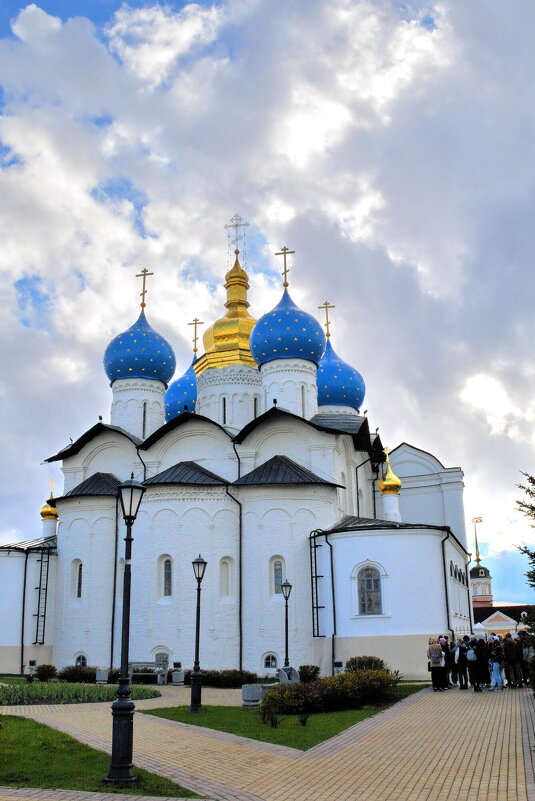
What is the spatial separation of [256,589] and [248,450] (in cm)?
449

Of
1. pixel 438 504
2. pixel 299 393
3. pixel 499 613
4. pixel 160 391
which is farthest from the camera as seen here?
pixel 499 613

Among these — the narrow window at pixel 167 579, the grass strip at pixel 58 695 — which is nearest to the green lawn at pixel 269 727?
the grass strip at pixel 58 695

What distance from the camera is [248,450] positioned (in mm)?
23750

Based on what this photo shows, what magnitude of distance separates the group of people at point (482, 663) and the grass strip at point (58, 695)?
554 centimetres

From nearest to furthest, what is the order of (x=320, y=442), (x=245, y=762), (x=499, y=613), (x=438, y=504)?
1. (x=245, y=762)
2. (x=320, y=442)
3. (x=438, y=504)
4. (x=499, y=613)

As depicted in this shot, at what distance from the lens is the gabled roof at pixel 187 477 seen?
21.4 m

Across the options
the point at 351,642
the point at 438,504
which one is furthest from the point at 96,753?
the point at 438,504

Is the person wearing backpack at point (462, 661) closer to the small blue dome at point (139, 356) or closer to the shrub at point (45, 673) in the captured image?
the shrub at point (45, 673)

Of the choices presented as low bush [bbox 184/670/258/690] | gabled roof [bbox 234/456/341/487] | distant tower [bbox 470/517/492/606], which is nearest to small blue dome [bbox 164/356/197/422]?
gabled roof [bbox 234/456/341/487]

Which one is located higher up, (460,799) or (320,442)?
(320,442)

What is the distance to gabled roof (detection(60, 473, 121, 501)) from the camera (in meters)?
22.7

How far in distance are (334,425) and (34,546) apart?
10.5 m

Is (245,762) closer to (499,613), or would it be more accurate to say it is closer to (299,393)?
(299,393)

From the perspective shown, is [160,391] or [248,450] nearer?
[248,450]
